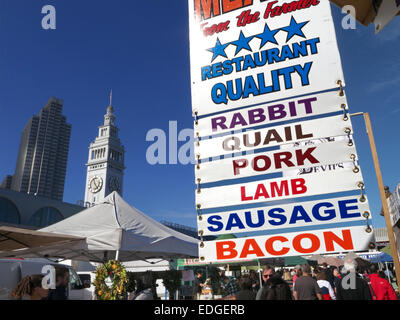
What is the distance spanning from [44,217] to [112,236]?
170 ft

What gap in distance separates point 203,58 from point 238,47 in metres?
0.40

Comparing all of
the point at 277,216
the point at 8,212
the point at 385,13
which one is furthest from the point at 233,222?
the point at 8,212

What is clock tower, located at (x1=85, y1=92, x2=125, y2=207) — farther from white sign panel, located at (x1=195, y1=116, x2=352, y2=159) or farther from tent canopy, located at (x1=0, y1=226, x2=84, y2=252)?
white sign panel, located at (x1=195, y1=116, x2=352, y2=159)

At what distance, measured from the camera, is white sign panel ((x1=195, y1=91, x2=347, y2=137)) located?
251cm

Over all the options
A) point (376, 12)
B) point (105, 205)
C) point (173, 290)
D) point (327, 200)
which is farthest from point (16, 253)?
point (376, 12)

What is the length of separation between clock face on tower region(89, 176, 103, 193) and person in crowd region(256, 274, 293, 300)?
119 metres

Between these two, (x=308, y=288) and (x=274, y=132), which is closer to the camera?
(x=274, y=132)

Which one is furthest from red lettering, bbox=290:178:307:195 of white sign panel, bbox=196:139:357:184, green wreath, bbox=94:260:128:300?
green wreath, bbox=94:260:128:300

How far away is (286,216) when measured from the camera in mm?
2393

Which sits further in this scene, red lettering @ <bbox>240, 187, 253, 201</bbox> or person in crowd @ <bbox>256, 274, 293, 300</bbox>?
person in crowd @ <bbox>256, 274, 293, 300</bbox>

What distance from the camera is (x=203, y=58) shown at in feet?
10.3

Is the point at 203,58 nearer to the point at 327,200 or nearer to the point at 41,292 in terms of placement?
the point at 327,200

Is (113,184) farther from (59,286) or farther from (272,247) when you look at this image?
(272,247)

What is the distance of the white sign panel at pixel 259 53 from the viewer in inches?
104
